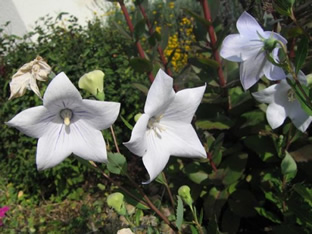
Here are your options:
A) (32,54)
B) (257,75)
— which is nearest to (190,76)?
(257,75)

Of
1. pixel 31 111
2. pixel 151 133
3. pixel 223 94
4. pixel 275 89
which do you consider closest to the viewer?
pixel 31 111

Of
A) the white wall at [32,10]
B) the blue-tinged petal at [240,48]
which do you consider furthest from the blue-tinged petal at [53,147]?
the white wall at [32,10]

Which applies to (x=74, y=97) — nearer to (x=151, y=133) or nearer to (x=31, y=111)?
(x=31, y=111)

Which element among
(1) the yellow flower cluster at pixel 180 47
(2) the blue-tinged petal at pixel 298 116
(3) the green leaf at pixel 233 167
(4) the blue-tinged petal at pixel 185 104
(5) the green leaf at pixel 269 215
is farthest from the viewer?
(1) the yellow flower cluster at pixel 180 47

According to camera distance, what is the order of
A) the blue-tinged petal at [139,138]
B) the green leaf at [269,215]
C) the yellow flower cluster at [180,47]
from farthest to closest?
1. the yellow flower cluster at [180,47]
2. the green leaf at [269,215]
3. the blue-tinged petal at [139,138]

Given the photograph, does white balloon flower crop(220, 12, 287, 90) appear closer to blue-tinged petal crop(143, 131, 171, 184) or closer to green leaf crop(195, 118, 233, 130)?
blue-tinged petal crop(143, 131, 171, 184)

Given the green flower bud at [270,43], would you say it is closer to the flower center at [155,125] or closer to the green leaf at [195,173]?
the flower center at [155,125]

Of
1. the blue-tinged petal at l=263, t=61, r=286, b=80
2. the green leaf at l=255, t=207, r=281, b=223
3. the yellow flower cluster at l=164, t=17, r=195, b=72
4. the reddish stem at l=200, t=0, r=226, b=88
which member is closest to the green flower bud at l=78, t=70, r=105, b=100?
the blue-tinged petal at l=263, t=61, r=286, b=80
